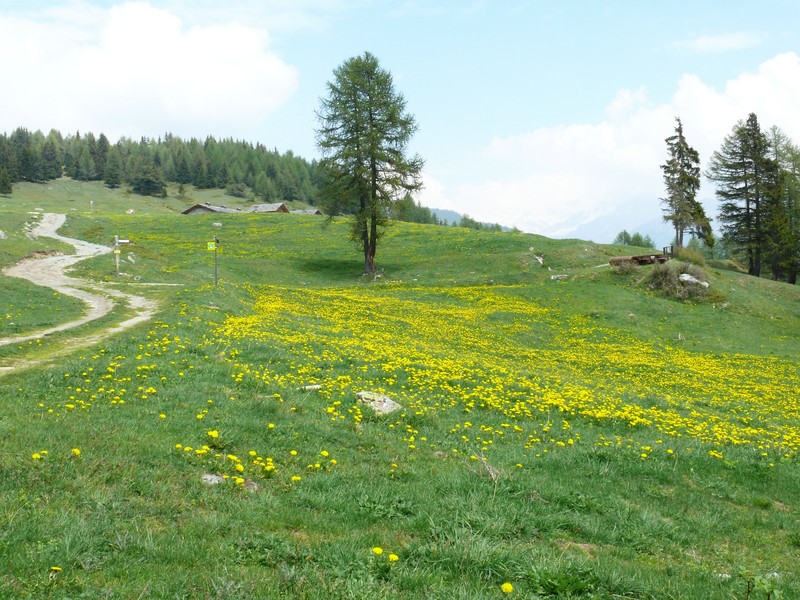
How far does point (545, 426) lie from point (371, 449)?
4892mm

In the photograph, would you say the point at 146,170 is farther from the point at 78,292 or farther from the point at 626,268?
the point at 626,268

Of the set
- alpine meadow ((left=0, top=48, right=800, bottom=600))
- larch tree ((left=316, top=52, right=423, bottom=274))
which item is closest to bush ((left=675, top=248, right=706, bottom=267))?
alpine meadow ((left=0, top=48, right=800, bottom=600))

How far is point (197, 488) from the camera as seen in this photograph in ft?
23.8

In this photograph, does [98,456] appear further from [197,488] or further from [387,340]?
[387,340]

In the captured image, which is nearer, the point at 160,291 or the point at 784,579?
the point at 784,579

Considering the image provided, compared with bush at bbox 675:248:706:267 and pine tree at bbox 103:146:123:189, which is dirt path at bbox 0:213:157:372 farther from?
pine tree at bbox 103:146:123:189

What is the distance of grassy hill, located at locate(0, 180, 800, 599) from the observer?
17.7ft

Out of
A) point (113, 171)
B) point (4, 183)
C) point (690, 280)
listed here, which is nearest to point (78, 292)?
point (690, 280)

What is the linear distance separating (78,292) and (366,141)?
93.2 feet

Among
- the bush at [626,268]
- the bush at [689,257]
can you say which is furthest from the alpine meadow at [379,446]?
the bush at [689,257]

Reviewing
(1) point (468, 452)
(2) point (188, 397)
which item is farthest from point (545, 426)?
(2) point (188, 397)

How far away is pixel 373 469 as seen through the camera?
910 centimetres

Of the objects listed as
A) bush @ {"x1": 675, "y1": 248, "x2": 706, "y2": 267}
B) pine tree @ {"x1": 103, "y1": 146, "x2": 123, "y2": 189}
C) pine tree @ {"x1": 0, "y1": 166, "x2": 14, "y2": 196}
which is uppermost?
pine tree @ {"x1": 103, "y1": 146, "x2": 123, "y2": 189}

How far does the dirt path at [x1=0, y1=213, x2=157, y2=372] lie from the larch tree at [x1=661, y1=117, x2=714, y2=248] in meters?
57.9
